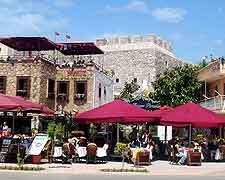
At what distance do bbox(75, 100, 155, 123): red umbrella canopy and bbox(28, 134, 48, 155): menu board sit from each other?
8.85 feet

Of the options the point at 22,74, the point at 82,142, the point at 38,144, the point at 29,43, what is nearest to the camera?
the point at 38,144

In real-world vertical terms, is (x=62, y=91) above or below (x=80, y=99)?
above

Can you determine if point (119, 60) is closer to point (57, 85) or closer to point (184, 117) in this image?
point (57, 85)

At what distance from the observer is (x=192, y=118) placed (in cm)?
2392

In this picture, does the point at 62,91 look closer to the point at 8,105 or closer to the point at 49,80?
the point at 49,80

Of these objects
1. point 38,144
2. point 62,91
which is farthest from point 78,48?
point 38,144

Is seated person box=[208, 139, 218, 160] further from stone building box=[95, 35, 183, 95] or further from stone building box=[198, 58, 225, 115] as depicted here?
stone building box=[95, 35, 183, 95]

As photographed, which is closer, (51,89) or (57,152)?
(57,152)

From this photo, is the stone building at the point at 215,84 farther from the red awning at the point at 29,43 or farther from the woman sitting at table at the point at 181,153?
the red awning at the point at 29,43

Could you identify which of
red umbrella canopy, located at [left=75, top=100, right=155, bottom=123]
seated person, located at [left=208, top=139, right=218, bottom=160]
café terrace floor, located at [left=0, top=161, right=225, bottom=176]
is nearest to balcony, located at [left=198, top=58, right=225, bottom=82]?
seated person, located at [left=208, top=139, right=218, bottom=160]

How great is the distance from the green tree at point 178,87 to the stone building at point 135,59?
51.7ft

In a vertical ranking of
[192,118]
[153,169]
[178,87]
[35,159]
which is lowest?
[153,169]

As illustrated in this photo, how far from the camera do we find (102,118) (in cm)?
2325

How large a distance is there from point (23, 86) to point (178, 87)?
17205 mm
